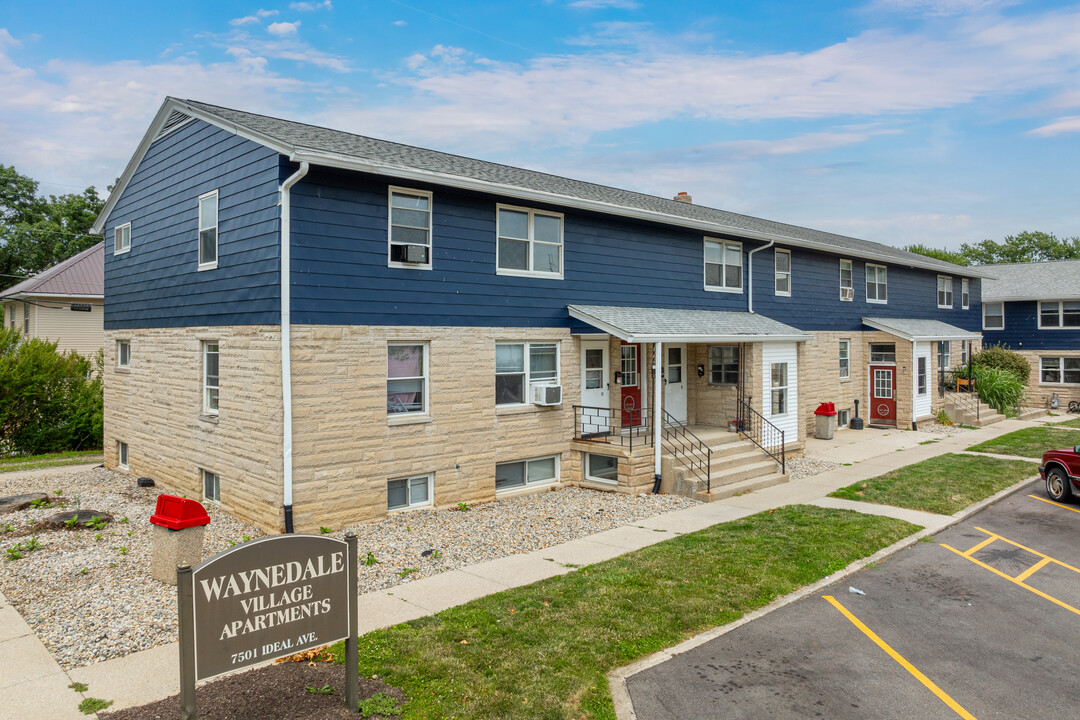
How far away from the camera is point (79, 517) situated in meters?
11.8

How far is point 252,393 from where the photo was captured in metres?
11.5

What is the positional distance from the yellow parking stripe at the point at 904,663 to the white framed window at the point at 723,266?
1183 cm

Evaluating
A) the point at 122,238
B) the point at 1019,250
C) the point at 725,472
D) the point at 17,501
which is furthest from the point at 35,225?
the point at 1019,250

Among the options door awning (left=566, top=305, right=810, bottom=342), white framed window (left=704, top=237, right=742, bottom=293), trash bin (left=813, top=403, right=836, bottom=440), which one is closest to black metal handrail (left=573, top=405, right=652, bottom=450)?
door awning (left=566, top=305, right=810, bottom=342)

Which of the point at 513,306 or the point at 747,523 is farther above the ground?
the point at 513,306

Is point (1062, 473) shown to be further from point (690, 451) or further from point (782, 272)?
point (782, 272)

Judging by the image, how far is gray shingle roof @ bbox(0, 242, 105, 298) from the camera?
3006cm

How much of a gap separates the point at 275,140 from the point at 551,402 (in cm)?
717

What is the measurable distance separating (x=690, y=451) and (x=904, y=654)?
860cm

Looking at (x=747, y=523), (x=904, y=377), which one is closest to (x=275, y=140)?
(x=747, y=523)

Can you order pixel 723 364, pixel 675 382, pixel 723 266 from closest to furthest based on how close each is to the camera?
pixel 723 364 → pixel 675 382 → pixel 723 266

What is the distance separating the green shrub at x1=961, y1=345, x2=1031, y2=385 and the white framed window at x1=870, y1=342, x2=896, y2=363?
9.35 m

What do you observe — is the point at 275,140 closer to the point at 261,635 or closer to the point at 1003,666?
the point at 261,635

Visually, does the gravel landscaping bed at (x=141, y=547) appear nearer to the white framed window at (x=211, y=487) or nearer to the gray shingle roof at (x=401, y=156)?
the white framed window at (x=211, y=487)
